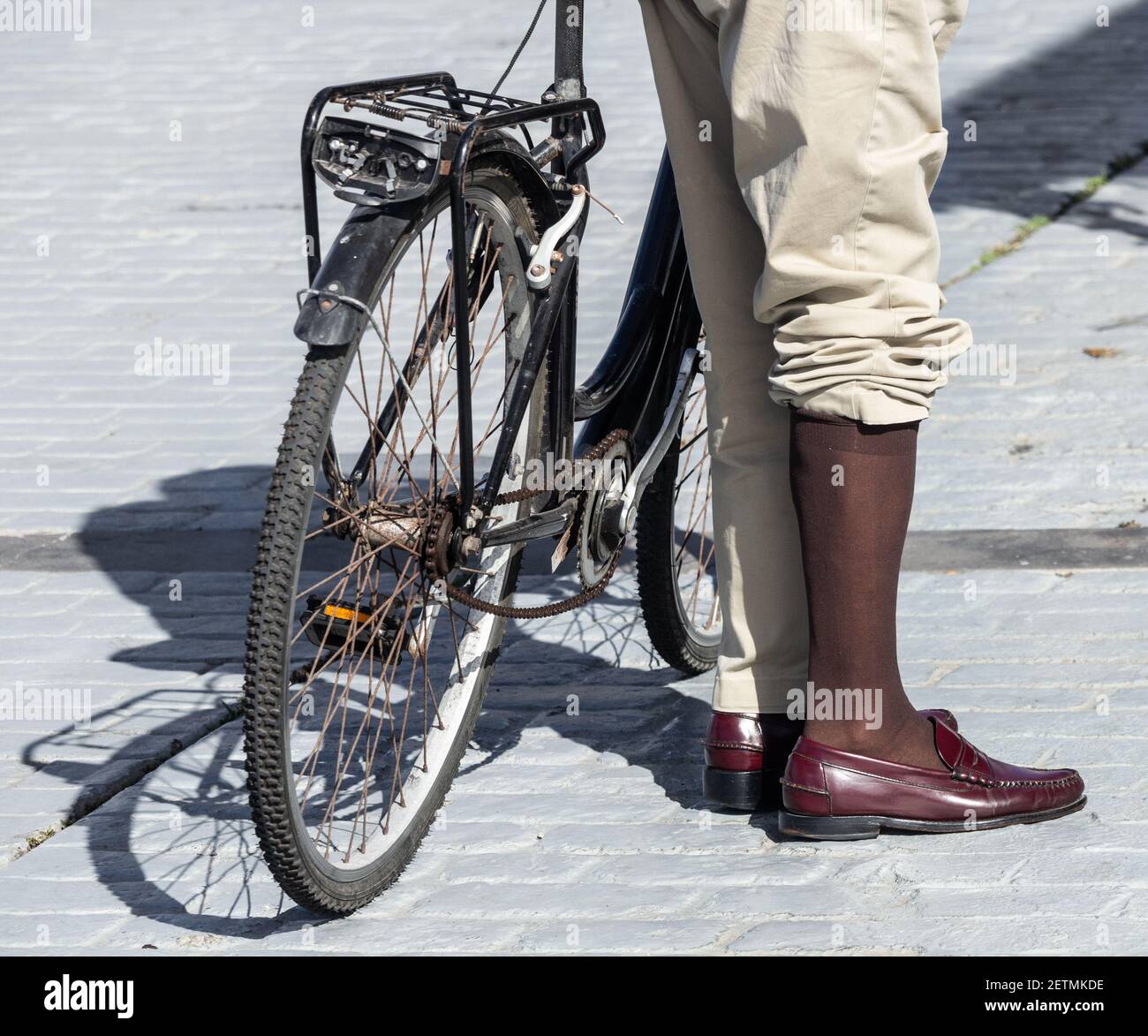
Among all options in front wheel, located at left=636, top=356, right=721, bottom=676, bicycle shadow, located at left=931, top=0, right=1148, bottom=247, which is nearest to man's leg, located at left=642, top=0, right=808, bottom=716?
front wheel, located at left=636, top=356, right=721, bottom=676

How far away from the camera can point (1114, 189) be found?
25.6 ft

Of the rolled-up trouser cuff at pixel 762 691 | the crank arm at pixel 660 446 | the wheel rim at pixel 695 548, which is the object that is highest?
the crank arm at pixel 660 446

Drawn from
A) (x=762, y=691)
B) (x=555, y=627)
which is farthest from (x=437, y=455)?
(x=555, y=627)

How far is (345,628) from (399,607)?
0.16 metres

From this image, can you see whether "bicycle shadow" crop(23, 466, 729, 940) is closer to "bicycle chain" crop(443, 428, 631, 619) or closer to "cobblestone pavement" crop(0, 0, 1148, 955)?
"cobblestone pavement" crop(0, 0, 1148, 955)

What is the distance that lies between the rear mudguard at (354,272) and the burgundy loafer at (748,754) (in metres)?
0.98

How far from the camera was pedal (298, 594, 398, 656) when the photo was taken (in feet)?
8.52

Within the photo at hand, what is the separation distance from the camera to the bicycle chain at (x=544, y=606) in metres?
2.74

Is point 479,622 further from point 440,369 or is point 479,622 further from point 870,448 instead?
point 870,448

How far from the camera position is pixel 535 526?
112 inches

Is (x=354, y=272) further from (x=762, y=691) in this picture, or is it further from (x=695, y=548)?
(x=695, y=548)

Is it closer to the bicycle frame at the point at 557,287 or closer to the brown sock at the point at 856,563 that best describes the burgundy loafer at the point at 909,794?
the brown sock at the point at 856,563

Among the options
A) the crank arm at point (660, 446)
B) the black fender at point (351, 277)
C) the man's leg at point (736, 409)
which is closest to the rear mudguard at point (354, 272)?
the black fender at point (351, 277)

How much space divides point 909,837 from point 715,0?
135 centimetres
